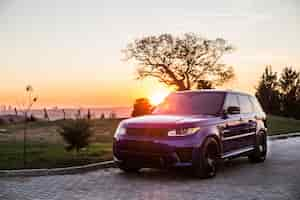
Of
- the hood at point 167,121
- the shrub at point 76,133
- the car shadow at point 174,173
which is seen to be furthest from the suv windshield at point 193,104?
the shrub at point 76,133

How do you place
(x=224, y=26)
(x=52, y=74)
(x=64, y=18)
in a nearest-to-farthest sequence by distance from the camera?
(x=64, y=18), (x=224, y=26), (x=52, y=74)

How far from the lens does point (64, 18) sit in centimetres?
1486

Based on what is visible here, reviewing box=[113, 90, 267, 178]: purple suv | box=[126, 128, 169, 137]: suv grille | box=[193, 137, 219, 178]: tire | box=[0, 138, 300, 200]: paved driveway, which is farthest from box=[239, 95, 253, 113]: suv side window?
box=[126, 128, 169, 137]: suv grille

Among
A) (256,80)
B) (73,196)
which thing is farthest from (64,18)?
(256,80)

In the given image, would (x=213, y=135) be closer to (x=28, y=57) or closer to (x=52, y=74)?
(x=28, y=57)

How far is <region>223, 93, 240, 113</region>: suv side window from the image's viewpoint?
9.77 m

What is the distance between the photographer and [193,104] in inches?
387

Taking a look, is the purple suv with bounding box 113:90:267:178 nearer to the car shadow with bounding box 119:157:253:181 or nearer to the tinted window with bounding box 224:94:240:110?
the tinted window with bounding box 224:94:240:110

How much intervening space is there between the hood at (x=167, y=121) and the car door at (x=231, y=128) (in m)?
0.59

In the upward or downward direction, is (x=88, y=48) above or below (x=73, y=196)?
above

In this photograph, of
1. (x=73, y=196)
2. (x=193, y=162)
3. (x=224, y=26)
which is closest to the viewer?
(x=73, y=196)

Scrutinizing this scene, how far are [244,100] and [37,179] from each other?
5400 millimetres

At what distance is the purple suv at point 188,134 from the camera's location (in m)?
8.25

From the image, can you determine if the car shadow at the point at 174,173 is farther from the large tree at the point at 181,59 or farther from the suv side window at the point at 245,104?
the large tree at the point at 181,59
